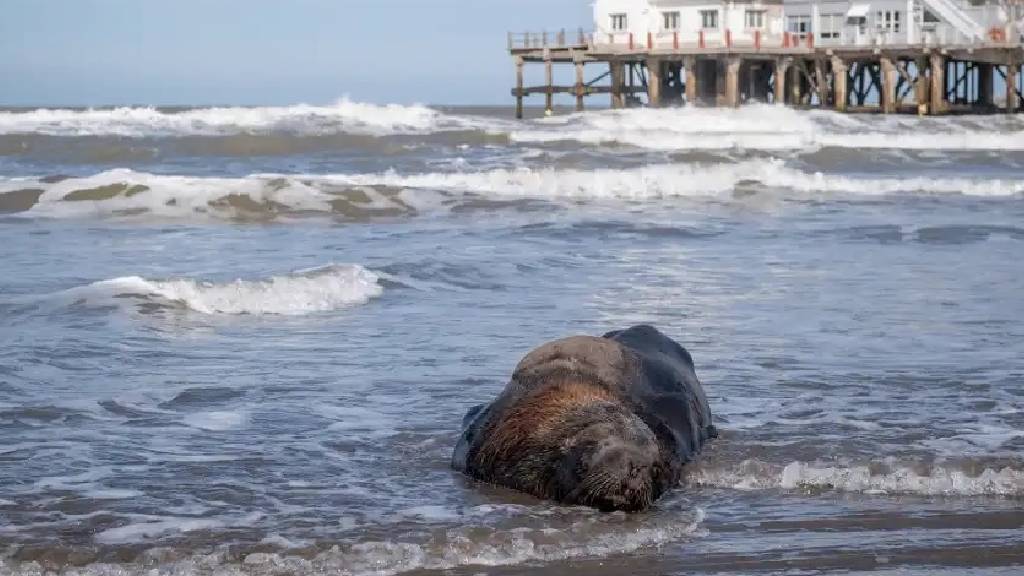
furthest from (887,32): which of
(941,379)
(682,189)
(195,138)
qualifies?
(941,379)

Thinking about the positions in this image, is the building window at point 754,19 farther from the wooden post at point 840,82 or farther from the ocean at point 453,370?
the ocean at point 453,370

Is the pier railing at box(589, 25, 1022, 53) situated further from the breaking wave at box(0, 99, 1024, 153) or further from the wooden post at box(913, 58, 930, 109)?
the breaking wave at box(0, 99, 1024, 153)

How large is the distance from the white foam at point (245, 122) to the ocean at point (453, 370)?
80.7ft

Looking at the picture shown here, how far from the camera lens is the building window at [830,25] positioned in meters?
54.7

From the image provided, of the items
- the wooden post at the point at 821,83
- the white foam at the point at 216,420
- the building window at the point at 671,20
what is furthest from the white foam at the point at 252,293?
the building window at the point at 671,20

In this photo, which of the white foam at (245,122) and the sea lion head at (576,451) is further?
the white foam at (245,122)

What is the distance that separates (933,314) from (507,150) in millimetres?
26583

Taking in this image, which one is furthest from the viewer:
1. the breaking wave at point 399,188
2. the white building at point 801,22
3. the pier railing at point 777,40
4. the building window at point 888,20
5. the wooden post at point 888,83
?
the building window at point 888,20

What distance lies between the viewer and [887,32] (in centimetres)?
5203

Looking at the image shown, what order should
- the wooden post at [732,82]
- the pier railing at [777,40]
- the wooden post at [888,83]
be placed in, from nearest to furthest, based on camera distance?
the pier railing at [777,40] < the wooden post at [888,83] < the wooden post at [732,82]

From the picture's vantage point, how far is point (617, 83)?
56.3 m

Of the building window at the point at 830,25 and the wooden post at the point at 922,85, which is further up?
the building window at the point at 830,25

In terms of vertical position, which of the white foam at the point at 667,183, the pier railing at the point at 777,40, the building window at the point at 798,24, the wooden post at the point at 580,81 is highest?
the building window at the point at 798,24

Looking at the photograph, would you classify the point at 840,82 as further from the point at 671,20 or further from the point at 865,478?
the point at 865,478
